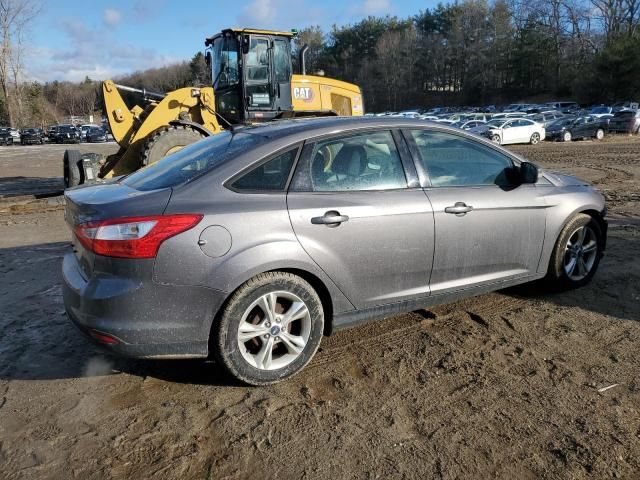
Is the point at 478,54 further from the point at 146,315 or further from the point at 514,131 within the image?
the point at 146,315

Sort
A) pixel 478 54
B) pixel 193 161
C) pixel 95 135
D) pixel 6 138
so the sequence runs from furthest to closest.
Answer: pixel 478 54, pixel 6 138, pixel 95 135, pixel 193 161

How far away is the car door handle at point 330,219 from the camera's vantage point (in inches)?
133

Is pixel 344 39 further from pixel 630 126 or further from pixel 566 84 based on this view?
pixel 630 126

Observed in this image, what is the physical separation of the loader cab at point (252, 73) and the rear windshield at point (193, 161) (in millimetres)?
7155

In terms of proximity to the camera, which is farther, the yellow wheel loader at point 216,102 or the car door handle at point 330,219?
the yellow wheel loader at point 216,102

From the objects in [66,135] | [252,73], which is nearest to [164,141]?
[252,73]

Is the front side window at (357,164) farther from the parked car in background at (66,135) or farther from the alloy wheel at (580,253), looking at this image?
the parked car in background at (66,135)

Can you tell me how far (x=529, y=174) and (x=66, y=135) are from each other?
164 ft

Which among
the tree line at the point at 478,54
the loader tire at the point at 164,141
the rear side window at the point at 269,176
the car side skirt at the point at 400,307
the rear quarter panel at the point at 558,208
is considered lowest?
the car side skirt at the point at 400,307

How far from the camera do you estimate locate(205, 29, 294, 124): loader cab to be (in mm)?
10711

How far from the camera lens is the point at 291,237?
3287mm

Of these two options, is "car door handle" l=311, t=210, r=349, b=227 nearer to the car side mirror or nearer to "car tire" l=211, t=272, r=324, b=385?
"car tire" l=211, t=272, r=324, b=385

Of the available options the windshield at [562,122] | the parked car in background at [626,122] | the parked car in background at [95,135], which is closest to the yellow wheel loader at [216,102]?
the windshield at [562,122]

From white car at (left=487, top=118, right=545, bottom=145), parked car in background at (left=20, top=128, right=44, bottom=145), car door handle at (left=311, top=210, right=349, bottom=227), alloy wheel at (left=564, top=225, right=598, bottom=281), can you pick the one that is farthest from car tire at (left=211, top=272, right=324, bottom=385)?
parked car in background at (left=20, top=128, right=44, bottom=145)
